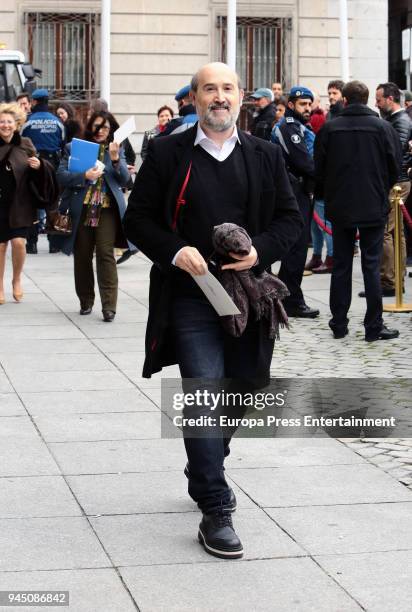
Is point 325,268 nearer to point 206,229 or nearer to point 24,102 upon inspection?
point 24,102

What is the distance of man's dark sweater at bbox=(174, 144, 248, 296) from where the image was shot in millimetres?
5285

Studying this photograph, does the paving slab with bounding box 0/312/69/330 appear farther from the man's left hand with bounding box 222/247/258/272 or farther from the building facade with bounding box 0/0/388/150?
the building facade with bounding box 0/0/388/150

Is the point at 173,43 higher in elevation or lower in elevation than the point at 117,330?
higher

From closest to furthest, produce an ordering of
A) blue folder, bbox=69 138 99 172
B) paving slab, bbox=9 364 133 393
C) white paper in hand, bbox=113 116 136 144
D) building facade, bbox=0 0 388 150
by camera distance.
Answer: paving slab, bbox=9 364 133 393 → white paper in hand, bbox=113 116 136 144 → blue folder, bbox=69 138 99 172 → building facade, bbox=0 0 388 150

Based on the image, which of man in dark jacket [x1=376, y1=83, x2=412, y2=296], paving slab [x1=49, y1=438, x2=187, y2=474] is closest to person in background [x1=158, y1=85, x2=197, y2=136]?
man in dark jacket [x1=376, y1=83, x2=412, y2=296]

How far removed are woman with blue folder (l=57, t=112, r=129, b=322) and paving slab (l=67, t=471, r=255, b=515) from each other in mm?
5174

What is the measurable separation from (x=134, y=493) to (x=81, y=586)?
1.27 m

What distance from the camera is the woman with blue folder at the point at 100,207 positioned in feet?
37.3

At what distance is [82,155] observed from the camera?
11273 mm

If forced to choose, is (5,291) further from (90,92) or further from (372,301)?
(90,92)

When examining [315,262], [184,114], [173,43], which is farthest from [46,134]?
[173,43]

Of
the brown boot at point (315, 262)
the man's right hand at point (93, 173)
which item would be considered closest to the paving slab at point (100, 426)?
the man's right hand at point (93, 173)

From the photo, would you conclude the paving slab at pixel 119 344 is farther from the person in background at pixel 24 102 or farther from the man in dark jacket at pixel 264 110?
the person in background at pixel 24 102

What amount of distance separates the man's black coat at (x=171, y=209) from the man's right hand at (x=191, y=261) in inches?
5.2
